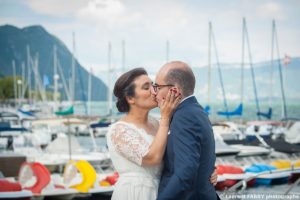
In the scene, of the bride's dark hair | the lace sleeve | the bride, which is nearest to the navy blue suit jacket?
the bride

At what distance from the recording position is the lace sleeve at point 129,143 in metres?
3.17

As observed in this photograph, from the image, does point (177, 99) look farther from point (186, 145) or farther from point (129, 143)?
point (129, 143)

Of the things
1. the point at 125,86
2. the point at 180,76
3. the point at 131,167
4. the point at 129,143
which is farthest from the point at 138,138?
the point at 180,76

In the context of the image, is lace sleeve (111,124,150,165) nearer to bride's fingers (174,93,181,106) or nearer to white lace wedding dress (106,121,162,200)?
white lace wedding dress (106,121,162,200)

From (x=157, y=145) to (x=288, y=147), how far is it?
65.8 feet

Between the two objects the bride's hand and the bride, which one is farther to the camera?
the bride

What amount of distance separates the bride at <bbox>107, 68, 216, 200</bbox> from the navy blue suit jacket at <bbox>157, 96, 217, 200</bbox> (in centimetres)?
11

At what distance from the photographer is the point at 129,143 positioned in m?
3.21

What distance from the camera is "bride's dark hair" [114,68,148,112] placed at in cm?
347

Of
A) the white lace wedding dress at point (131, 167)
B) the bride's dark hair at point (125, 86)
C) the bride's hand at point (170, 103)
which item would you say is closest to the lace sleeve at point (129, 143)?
the white lace wedding dress at point (131, 167)

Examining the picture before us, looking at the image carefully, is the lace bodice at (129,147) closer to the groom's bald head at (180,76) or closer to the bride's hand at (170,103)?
the bride's hand at (170,103)

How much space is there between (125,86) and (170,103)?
0.72 meters

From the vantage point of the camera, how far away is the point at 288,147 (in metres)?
22.0

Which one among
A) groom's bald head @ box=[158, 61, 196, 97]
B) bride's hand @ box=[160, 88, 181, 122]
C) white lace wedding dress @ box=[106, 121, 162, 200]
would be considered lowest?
white lace wedding dress @ box=[106, 121, 162, 200]
